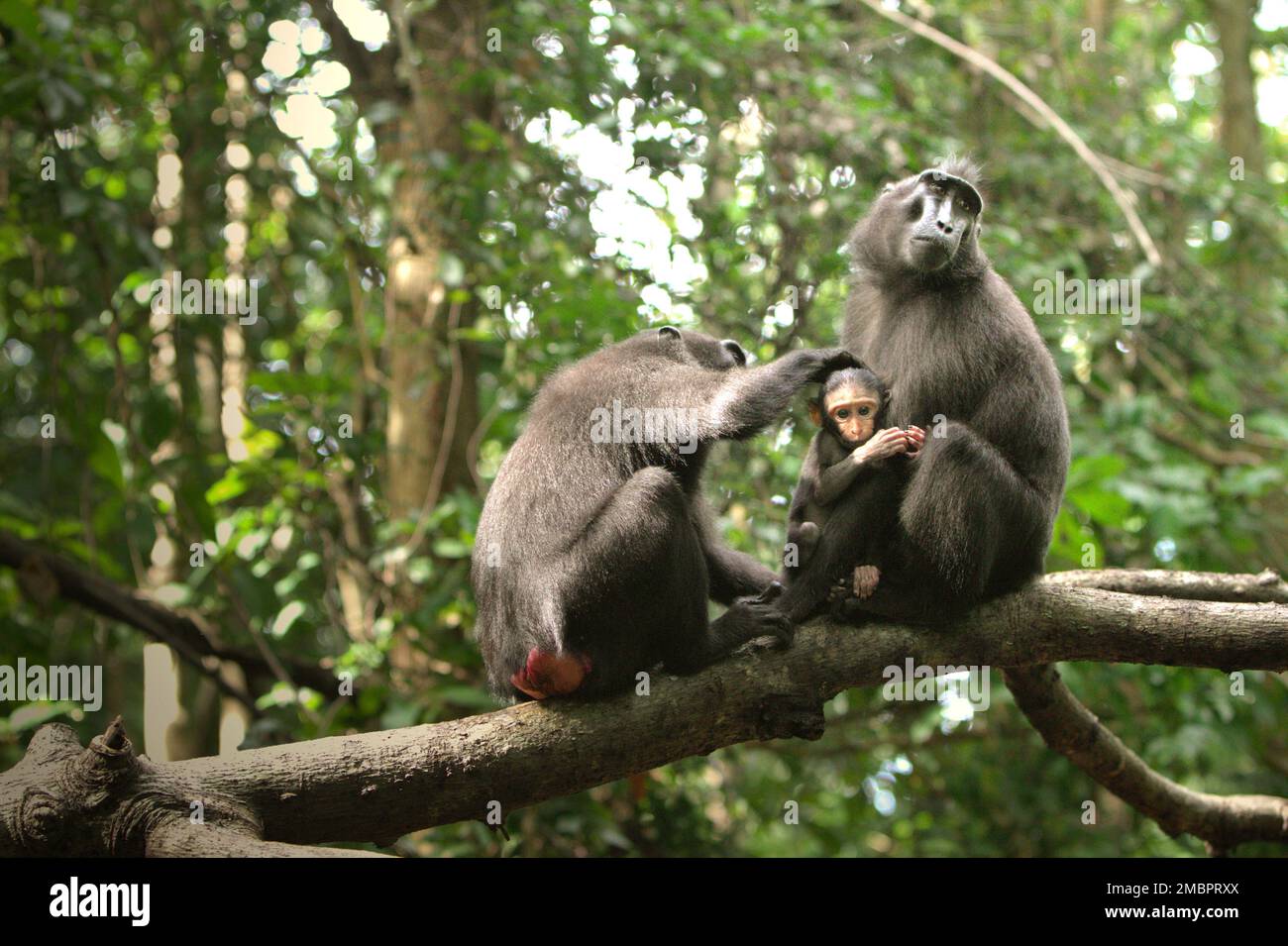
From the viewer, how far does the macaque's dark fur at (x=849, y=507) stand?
4941 mm

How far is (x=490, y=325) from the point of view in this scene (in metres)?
8.11

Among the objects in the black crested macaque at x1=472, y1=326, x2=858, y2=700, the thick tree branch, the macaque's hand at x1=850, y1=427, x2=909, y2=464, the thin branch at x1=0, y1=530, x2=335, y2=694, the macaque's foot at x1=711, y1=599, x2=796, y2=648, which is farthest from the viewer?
the thin branch at x1=0, y1=530, x2=335, y2=694

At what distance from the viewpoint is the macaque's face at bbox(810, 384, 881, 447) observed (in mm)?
5027

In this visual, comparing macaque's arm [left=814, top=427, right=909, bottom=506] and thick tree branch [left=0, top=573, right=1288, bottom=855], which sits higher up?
macaque's arm [left=814, top=427, right=909, bottom=506]

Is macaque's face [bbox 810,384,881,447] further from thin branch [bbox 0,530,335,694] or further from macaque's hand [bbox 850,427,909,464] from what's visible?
thin branch [bbox 0,530,335,694]

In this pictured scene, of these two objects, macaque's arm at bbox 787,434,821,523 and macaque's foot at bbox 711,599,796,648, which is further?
macaque's arm at bbox 787,434,821,523

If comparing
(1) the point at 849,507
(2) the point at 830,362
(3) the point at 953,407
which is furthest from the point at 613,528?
(3) the point at 953,407

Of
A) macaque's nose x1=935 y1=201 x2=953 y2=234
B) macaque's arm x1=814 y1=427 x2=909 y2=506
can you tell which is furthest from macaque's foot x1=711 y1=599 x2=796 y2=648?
macaque's nose x1=935 y1=201 x2=953 y2=234

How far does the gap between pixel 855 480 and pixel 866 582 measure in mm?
449

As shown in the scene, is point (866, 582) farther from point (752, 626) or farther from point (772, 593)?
point (752, 626)

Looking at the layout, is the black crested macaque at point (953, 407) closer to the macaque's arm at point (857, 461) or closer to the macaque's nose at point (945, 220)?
the macaque's nose at point (945, 220)

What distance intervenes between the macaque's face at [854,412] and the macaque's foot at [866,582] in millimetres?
580

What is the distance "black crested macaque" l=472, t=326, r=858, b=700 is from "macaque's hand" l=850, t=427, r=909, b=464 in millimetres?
371

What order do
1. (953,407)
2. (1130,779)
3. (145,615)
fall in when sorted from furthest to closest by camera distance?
(145,615) → (1130,779) → (953,407)
